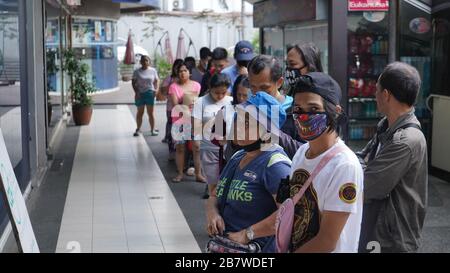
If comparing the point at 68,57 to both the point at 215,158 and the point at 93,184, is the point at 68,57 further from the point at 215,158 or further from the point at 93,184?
the point at 215,158

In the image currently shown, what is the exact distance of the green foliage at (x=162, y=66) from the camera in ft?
78.5

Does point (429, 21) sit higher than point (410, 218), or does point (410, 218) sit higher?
point (429, 21)

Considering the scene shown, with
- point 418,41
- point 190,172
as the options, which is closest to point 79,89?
point 190,172

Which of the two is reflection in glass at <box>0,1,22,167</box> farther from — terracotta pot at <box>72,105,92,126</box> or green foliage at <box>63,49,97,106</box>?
terracotta pot at <box>72,105,92,126</box>

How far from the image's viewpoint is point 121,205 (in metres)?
8.16

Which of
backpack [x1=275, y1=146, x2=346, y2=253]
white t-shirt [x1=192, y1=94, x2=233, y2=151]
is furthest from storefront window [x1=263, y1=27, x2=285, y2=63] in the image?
backpack [x1=275, y1=146, x2=346, y2=253]

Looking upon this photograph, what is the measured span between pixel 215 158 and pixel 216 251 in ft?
12.7

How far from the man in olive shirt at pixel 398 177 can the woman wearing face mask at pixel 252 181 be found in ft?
1.45

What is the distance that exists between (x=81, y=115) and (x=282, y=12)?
6355 mm

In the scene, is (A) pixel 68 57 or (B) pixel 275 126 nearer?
(B) pixel 275 126

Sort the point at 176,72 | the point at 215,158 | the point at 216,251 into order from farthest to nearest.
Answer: the point at 176,72
the point at 215,158
the point at 216,251
